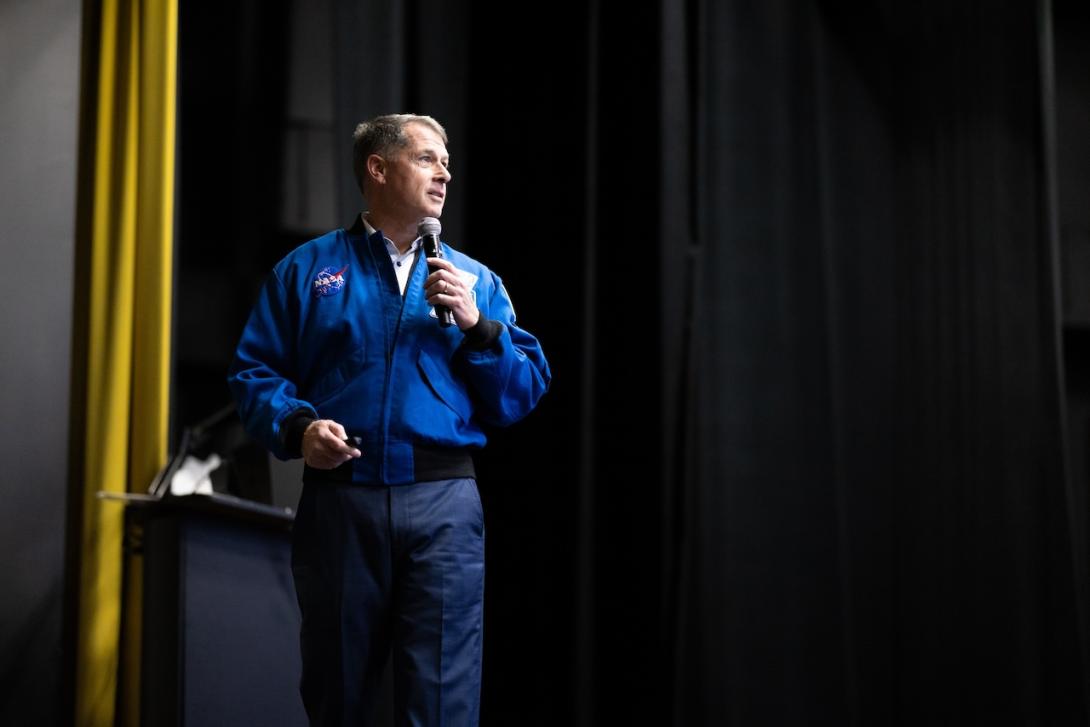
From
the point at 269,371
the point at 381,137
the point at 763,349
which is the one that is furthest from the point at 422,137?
the point at 763,349

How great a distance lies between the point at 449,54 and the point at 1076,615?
2.22 metres

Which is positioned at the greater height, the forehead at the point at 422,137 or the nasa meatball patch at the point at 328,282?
the forehead at the point at 422,137

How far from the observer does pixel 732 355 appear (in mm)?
3266

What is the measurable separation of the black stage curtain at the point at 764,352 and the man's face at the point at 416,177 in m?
1.32

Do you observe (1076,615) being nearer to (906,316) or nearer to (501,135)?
(906,316)

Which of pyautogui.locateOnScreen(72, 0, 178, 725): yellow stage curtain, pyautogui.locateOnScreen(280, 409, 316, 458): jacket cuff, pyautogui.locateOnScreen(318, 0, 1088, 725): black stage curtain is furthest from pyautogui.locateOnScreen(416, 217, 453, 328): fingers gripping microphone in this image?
pyautogui.locateOnScreen(72, 0, 178, 725): yellow stage curtain

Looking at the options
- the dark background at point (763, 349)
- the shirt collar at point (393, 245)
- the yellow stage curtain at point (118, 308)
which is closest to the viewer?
the shirt collar at point (393, 245)

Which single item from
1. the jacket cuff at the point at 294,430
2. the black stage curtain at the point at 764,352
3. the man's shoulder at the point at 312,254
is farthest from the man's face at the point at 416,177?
the black stage curtain at the point at 764,352

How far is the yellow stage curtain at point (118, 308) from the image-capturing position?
9.57ft

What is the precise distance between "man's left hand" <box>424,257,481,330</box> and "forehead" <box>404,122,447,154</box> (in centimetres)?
21

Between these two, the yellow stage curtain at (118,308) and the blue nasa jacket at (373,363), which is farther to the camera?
the yellow stage curtain at (118,308)

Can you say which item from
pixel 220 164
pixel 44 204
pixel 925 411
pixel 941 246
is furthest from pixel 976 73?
pixel 44 204

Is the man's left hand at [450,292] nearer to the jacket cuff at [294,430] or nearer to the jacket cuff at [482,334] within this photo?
the jacket cuff at [482,334]

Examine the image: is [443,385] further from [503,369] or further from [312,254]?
[312,254]
